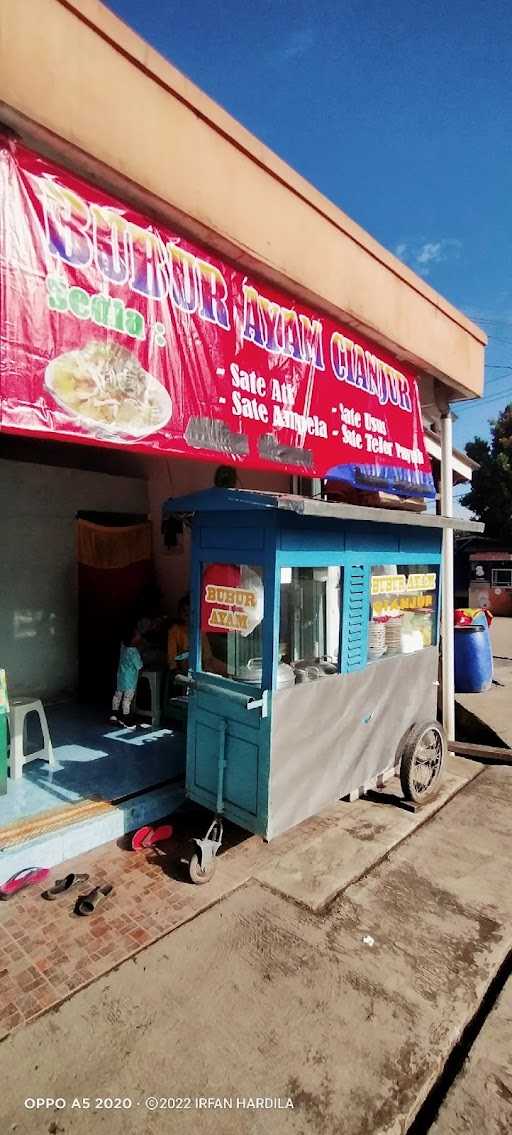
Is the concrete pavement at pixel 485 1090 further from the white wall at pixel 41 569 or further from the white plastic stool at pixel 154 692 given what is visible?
the white wall at pixel 41 569

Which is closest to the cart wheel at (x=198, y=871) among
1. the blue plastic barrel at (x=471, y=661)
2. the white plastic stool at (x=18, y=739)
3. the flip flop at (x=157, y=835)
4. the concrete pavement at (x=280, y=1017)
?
the concrete pavement at (x=280, y=1017)

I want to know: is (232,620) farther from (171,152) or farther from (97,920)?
(171,152)

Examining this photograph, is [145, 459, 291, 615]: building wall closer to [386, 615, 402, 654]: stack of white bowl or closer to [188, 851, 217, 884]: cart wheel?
[386, 615, 402, 654]: stack of white bowl

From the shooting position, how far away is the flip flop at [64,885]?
3.76m

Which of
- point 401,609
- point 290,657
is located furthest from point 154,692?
point 401,609

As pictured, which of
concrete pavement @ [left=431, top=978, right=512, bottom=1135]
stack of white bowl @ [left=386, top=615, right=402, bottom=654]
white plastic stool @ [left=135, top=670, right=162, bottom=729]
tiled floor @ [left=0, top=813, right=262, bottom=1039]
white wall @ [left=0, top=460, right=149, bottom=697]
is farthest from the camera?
white wall @ [left=0, top=460, right=149, bottom=697]

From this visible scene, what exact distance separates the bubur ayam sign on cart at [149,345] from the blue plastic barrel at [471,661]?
414 cm

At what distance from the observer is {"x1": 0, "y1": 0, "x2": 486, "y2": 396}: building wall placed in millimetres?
3361

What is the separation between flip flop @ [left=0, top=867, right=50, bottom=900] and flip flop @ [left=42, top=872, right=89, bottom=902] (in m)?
0.13

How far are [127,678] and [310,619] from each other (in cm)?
296

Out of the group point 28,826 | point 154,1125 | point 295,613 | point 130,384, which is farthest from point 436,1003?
point 130,384

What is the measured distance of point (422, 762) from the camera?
18.1 ft

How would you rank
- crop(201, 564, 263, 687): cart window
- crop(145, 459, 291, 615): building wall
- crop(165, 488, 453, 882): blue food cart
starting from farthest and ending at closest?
crop(145, 459, 291, 615): building wall, crop(201, 564, 263, 687): cart window, crop(165, 488, 453, 882): blue food cart

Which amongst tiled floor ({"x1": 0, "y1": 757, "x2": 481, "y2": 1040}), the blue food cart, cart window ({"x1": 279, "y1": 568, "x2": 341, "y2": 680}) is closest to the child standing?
tiled floor ({"x1": 0, "y1": 757, "x2": 481, "y2": 1040})
